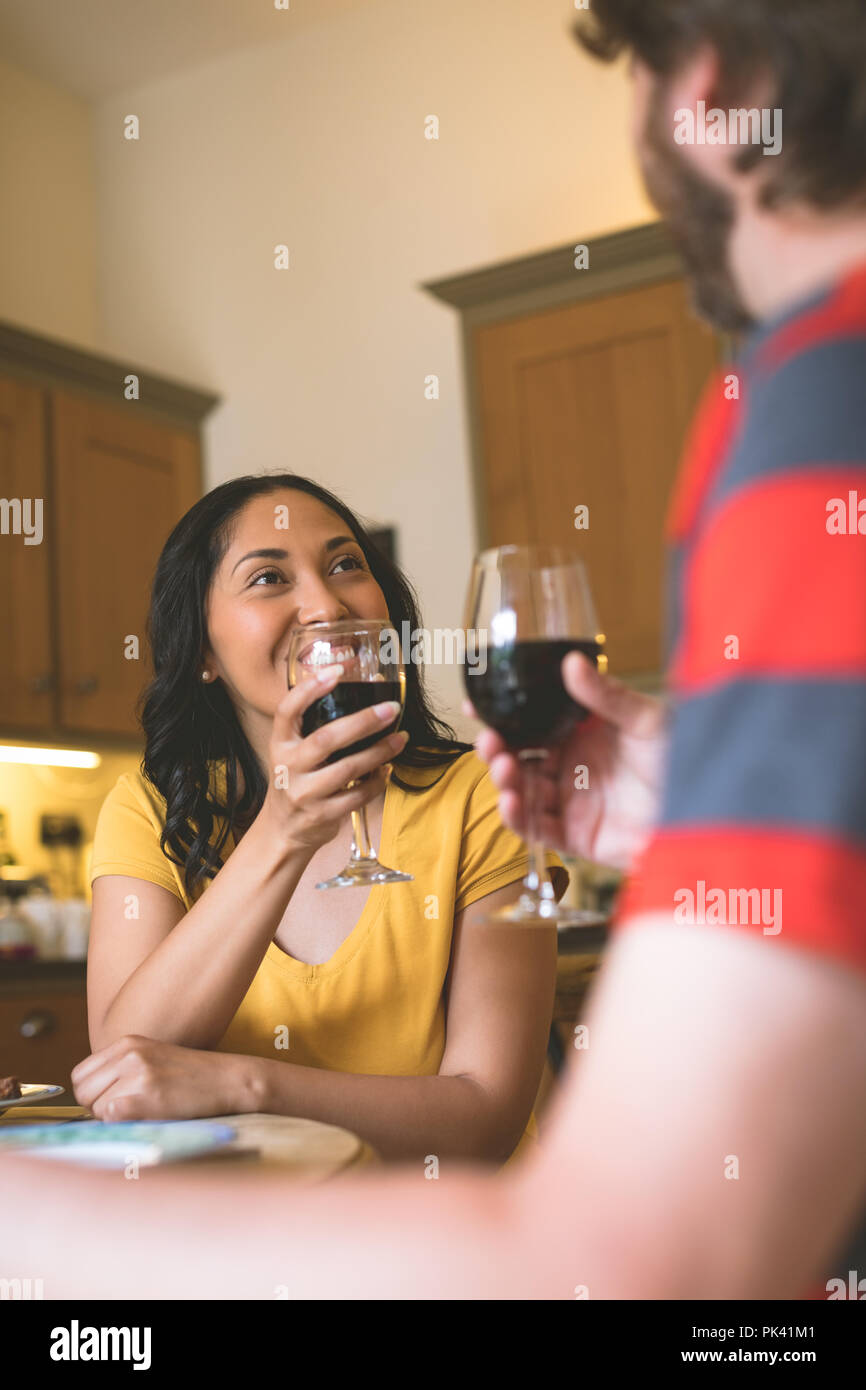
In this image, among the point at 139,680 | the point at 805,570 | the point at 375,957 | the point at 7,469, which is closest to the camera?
the point at 805,570

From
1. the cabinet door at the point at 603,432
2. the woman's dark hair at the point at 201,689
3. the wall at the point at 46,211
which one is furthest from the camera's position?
the wall at the point at 46,211

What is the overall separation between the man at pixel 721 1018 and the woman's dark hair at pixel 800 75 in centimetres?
5

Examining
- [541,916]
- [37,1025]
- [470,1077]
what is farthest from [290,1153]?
[37,1025]

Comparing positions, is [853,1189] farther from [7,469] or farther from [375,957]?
[7,469]

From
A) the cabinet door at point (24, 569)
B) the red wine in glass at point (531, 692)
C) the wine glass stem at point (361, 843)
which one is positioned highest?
the cabinet door at point (24, 569)

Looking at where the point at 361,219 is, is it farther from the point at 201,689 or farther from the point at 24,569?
the point at 201,689

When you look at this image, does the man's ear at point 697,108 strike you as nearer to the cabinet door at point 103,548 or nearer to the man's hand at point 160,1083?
the man's hand at point 160,1083

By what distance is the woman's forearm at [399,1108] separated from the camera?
1.07 metres

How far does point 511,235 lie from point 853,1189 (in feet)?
13.1

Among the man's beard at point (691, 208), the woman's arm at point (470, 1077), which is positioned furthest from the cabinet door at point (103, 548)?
the man's beard at point (691, 208)

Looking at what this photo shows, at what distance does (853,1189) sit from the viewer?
0.41 m

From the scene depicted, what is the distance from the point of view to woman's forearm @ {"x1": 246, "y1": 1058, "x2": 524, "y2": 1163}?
107 centimetres

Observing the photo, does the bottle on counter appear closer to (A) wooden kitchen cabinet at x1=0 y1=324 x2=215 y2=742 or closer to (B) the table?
(A) wooden kitchen cabinet at x1=0 y1=324 x2=215 y2=742
